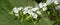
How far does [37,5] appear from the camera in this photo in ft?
5.14

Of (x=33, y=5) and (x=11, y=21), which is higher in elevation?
(x=33, y=5)

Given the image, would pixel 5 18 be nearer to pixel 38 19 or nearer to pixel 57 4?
pixel 38 19

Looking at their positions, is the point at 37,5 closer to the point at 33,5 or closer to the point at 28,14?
the point at 33,5

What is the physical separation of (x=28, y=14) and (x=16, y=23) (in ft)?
0.54

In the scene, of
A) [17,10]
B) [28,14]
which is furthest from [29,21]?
[17,10]

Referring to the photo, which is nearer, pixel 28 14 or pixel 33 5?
pixel 28 14

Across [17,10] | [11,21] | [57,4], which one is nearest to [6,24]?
[11,21]

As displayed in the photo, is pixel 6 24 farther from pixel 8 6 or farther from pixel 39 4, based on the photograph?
pixel 39 4

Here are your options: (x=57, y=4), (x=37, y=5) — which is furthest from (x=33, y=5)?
(x=57, y=4)

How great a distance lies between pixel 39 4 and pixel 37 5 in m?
0.04

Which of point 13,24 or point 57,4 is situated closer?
point 13,24

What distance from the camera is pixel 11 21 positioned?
1408mm

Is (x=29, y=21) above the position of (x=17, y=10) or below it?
below

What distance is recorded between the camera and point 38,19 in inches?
57.1
